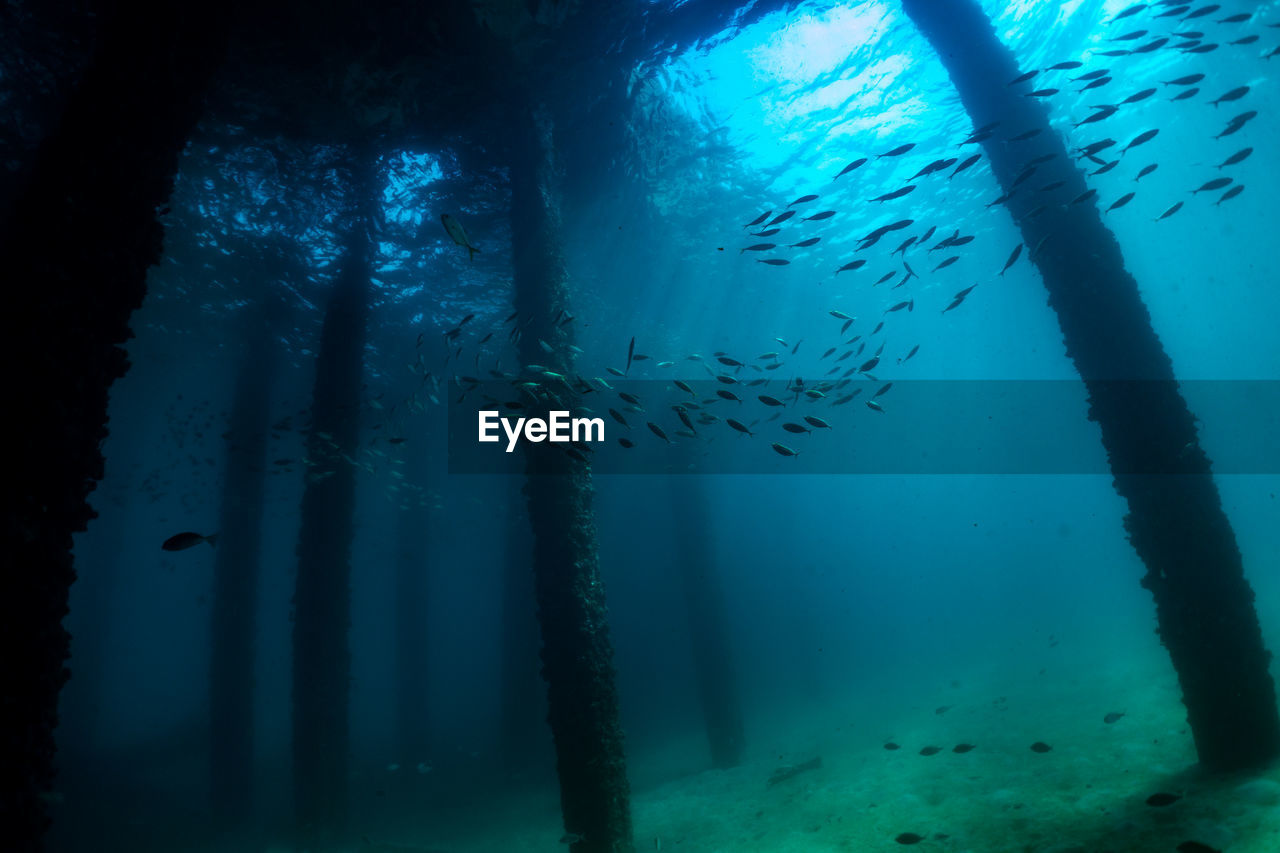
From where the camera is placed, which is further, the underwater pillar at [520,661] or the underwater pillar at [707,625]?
the underwater pillar at [520,661]

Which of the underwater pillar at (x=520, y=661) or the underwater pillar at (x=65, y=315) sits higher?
the underwater pillar at (x=65, y=315)

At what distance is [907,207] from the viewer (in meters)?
20.5

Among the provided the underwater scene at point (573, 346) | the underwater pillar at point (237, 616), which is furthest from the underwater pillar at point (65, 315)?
the underwater pillar at point (237, 616)

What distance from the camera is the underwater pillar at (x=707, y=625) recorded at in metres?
16.0

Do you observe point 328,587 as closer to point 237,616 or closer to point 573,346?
point 237,616

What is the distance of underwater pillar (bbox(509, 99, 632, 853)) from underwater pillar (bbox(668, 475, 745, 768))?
9.25 m

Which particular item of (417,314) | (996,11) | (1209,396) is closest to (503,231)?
(417,314)

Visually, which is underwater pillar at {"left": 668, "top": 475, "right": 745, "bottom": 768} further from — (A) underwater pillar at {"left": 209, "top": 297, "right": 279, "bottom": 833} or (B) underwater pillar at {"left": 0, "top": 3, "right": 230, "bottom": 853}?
(B) underwater pillar at {"left": 0, "top": 3, "right": 230, "bottom": 853}

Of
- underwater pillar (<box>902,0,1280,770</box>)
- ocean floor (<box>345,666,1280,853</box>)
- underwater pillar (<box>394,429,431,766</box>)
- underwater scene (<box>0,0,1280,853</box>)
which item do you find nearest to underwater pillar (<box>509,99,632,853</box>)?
underwater scene (<box>0,0,1280,853</box>)

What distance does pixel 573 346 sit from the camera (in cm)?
943

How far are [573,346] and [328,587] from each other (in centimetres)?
810

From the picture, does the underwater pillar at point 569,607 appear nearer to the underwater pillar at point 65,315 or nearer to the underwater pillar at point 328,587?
the underwater pillar at point 65,315

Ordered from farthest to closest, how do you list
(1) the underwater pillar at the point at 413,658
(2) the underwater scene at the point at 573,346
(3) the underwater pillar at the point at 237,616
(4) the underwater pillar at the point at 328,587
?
(1) the underwater pillar at the point at 413,658, (3) the underwater pillar at the point at 237,616, (4) the underwater pillar at the point at 328,587, (2) the underwater scene at the point at 573,346

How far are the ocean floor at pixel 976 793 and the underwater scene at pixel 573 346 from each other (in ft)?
0.38
